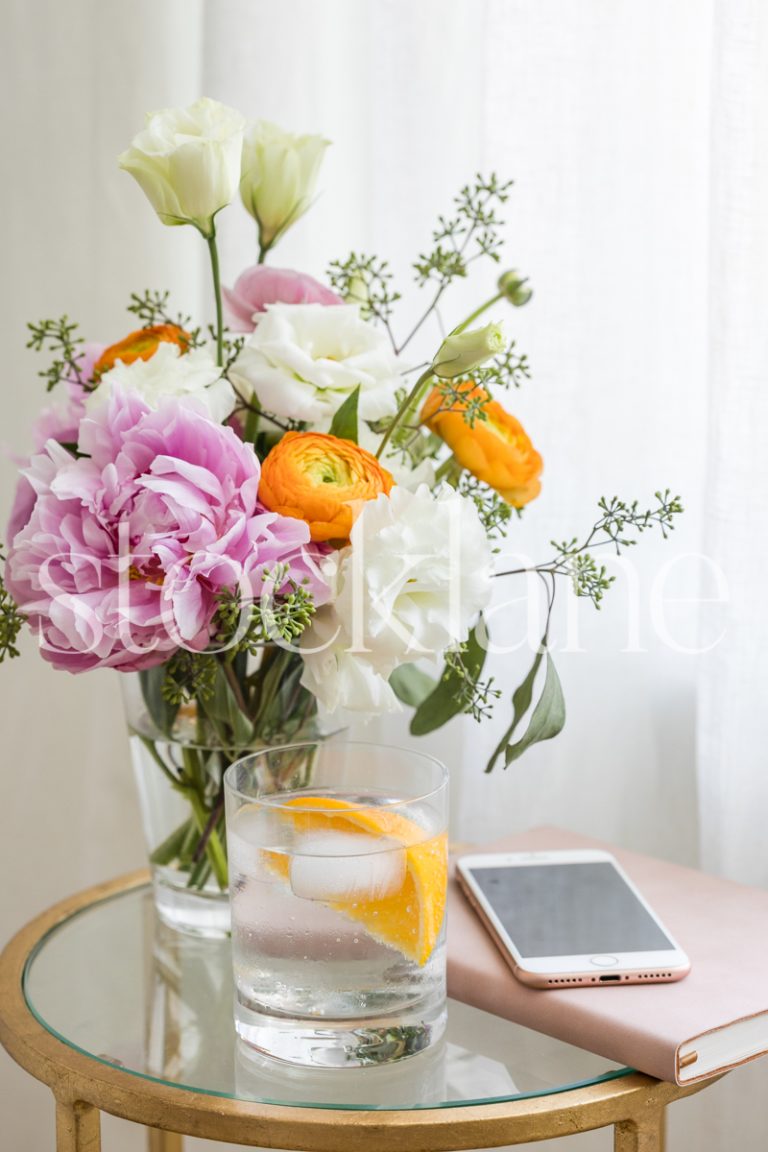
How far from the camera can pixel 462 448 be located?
0.80 meters

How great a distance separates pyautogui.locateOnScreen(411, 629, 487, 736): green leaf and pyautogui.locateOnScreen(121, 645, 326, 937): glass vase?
0.24ft

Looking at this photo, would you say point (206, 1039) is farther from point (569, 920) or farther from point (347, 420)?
point (347, 420)

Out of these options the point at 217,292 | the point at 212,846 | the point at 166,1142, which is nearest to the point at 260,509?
the point at 217,292

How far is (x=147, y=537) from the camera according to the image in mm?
673

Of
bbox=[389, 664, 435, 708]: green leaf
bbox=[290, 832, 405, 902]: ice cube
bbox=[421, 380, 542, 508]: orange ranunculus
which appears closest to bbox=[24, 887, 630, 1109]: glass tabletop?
bbox=[290, 832, 405, 902]: ice cube

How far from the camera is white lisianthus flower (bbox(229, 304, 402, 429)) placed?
76 centimetres

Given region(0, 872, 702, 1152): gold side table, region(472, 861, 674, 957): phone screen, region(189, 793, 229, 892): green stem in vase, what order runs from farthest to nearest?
region(189, 793, 229, 892): green stem in vase, region(472, 861, 674, 957): phone screen, region(0, 872, 702, 1152): gold side table

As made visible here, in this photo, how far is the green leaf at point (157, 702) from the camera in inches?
33.2

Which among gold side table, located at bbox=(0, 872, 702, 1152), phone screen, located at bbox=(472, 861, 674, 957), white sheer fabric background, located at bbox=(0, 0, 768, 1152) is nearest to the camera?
gold side table, located at bbox=(0, 872, 702, 1152)

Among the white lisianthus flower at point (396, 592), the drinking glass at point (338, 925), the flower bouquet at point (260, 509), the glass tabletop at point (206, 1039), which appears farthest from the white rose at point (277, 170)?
the glass tabletop at point (206, 1039)

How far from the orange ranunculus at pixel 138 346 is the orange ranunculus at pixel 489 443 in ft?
0.56

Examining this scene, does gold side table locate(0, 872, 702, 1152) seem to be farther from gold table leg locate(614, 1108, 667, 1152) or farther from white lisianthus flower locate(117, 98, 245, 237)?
white lisianthus flower locate(117, 98, 245, 237)

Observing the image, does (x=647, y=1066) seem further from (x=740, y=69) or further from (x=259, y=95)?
(x=259, y=95)

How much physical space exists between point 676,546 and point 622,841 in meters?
0.26
